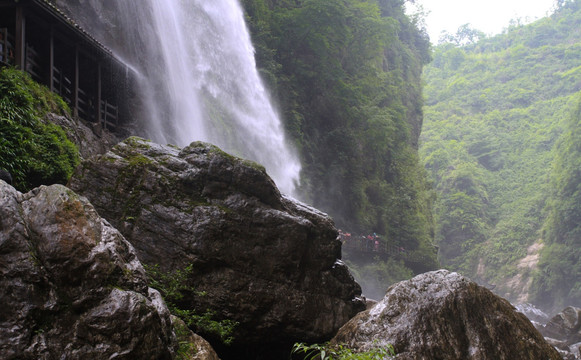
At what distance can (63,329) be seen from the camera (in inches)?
128

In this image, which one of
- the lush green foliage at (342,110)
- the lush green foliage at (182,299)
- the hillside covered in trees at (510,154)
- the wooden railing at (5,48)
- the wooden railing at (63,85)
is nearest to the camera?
the lush green foliage at (182,299)

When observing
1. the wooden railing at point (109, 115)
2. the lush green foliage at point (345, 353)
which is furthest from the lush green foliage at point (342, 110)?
the lush green foliage at point (345, 353)

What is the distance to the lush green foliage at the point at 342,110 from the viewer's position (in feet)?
75.3

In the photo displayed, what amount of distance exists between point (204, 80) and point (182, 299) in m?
14.0

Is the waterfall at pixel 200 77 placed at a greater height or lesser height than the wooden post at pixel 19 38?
greater

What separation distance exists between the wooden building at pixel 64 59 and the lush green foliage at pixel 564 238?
129 feet

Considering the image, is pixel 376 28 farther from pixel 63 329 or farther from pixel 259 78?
A: pixel 63 329

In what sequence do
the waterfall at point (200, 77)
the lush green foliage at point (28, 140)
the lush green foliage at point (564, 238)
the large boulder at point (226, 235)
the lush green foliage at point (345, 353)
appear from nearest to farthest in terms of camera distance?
the lush green foliage at point (345, 353)
the large boulder at point (226, 235)
the lush green foliage at point (28, 140)
the waterfall at point (200, 77)
the lush green foliage at point (564, 238)

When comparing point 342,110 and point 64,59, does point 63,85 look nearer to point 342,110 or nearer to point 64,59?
point 64,59

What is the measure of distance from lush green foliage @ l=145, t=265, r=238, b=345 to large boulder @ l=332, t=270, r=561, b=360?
1624 millimetres

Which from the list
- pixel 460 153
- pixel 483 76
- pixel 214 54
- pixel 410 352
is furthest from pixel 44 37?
pixel 483 76

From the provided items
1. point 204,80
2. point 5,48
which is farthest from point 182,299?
point 204,80

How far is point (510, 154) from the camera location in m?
66.2

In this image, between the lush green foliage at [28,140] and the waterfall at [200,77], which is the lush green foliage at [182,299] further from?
the waterfall at [200,77]
